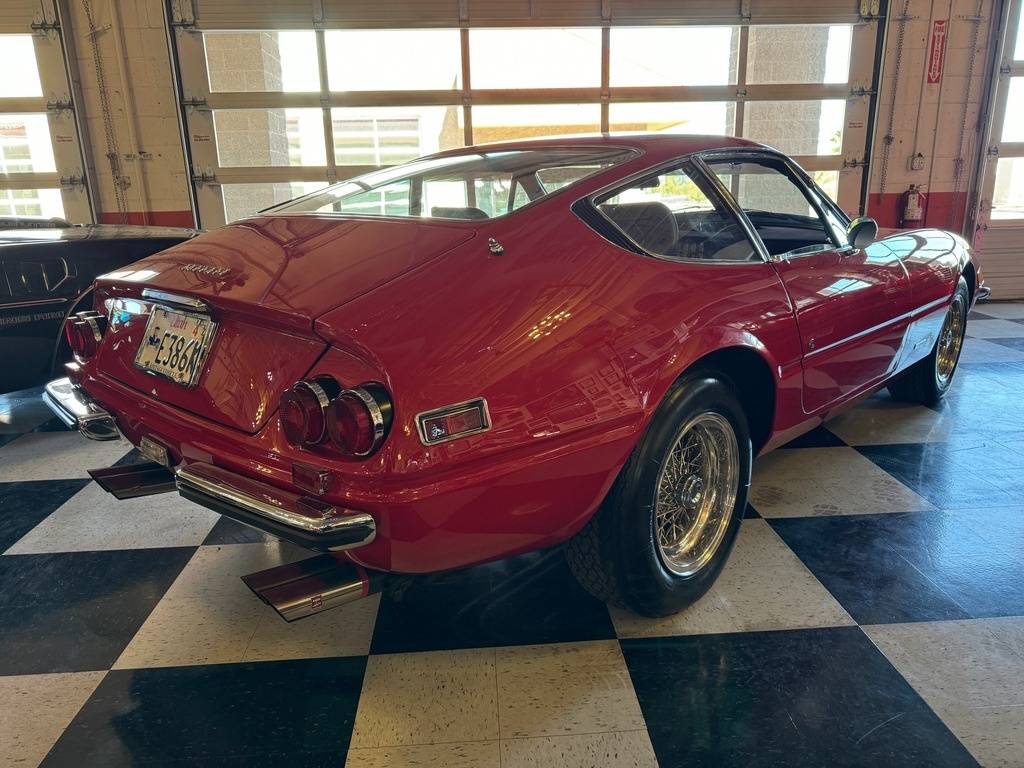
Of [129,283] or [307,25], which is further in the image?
[307,25]

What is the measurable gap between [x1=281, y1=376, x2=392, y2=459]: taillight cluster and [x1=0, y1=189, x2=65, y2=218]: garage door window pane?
6.16 metres

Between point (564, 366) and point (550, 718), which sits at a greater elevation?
point (564, 366)

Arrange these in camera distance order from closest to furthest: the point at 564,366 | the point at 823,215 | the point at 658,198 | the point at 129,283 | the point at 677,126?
the point at 564,366 → the point at 129,283 → the point at 658,198 → the point at 823,215 → the point at 677,126

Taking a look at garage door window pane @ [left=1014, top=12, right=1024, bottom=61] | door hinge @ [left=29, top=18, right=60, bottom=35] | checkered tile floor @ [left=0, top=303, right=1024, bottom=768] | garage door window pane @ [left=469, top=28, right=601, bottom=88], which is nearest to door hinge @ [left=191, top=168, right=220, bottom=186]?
door hinge @ [left=29, top=18, right=60, bottom=35]

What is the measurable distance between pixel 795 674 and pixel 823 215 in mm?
1676

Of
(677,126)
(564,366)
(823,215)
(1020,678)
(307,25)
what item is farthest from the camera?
(677,126)

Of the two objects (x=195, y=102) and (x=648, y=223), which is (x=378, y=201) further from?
(x=195, y=102)

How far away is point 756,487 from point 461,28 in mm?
5064

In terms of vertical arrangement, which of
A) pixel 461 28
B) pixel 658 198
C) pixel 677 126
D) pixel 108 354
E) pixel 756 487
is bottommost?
pixel 756 487

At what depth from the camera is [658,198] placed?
79.0 inches

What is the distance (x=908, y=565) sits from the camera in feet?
6.55

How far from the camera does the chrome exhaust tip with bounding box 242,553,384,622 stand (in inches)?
51.5

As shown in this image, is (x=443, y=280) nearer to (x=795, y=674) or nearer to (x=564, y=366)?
(x=564, y=366)

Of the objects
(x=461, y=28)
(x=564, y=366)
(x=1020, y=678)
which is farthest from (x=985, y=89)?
(x=564, y=366)
